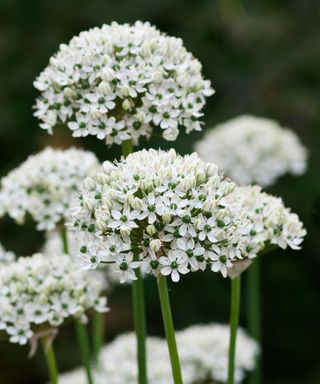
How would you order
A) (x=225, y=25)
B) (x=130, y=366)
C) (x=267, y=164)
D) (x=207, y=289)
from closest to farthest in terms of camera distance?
(x=130, y=366) < (x=267, y=164) < (x=207, y=289) < (x=225, y=25)

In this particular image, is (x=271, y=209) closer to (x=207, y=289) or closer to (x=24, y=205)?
(x=24, y=205)

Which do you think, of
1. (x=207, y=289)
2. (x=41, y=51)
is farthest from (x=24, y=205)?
(x=41, y=51)

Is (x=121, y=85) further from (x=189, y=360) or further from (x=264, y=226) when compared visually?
(x=189, y=360)

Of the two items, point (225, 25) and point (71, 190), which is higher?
point (225, 25)

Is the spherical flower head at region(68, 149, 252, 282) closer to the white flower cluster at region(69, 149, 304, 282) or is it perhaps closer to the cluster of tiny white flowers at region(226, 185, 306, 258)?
the white flower cluster at region(69, 149, 304, 282)

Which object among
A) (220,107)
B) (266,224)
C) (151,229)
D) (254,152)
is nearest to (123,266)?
(151,229)

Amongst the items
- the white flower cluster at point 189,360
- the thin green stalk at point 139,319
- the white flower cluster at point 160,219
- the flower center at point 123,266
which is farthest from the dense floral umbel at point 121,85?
the white flower cluster at point 189,360

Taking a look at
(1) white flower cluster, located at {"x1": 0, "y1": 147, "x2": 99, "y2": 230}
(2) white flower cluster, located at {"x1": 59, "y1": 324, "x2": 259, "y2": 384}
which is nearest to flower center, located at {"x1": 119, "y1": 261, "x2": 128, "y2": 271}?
(1) white flower cluster, located at {"x1": 0, "y1": 147, "x2": 99, "y2": 230}
